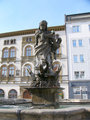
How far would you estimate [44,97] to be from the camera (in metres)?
5.13

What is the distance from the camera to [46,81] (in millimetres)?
5406

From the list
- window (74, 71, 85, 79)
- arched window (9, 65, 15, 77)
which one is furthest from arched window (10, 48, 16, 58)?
window (74, 71, 85, 79)

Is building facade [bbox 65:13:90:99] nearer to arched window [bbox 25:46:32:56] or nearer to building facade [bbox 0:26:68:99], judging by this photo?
building facade [bbox 0:26:68:99]

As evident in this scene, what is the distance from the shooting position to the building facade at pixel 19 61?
26.4 metres

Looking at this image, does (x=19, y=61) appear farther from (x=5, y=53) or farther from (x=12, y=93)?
(x=12, y=93)

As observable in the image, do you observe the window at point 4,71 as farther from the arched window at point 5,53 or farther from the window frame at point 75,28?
the window frame at point 75,28

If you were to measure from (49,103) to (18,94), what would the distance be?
73.4ft

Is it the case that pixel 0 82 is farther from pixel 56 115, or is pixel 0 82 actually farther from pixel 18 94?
pixel 56 115

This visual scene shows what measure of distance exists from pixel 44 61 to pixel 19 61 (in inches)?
905

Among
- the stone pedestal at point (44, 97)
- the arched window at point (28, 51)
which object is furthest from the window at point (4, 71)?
the stone pedestal at point (44, 97)

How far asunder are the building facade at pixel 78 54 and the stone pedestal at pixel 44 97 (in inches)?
780

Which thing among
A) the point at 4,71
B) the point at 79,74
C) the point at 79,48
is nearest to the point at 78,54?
the point at 79,48

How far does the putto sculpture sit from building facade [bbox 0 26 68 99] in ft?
63.3

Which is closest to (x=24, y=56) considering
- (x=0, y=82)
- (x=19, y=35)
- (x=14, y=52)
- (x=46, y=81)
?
(x=14, y=52)
